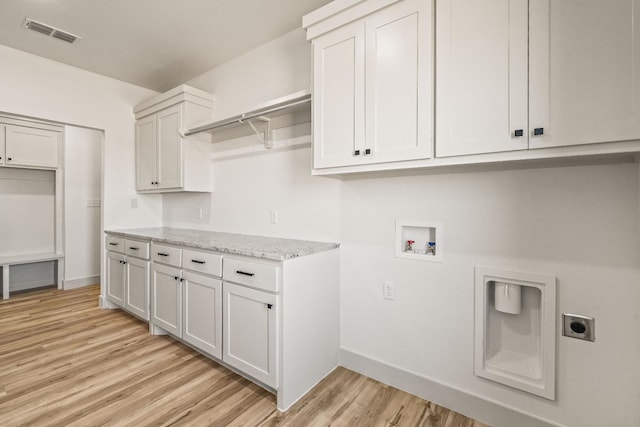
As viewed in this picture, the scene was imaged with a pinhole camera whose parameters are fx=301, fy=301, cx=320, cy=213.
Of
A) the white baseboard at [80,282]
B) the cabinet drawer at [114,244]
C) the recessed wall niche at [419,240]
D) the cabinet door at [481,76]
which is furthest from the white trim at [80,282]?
the cabinet door at [481,76]

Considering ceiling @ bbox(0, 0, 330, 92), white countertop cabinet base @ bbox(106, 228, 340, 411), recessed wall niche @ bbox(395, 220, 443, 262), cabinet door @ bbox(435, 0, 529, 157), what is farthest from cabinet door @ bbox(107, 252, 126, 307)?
cabinet door @ bbox(435, 0, 529, 157)

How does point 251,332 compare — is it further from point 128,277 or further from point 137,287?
point 128,277

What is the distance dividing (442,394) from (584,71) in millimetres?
1787

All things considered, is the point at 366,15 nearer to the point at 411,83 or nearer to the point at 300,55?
the point at 411,83

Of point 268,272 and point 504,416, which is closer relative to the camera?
point 504,416

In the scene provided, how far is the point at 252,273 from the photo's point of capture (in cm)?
188

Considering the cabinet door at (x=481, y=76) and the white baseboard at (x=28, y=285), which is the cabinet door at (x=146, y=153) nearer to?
the white baseboard at (x=28, y=285)

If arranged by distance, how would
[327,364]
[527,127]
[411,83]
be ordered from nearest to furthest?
[527,127], [411,83], [327,364]

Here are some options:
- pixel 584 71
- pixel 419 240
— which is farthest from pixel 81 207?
pixel 584 71

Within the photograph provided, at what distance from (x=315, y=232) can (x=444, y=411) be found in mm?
1399

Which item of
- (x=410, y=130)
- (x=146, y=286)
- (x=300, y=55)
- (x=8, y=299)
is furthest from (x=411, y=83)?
(x=8, y=299)

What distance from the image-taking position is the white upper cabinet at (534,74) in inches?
43.3

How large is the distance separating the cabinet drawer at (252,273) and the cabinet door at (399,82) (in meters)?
0.87

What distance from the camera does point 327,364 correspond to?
2.13 metres
